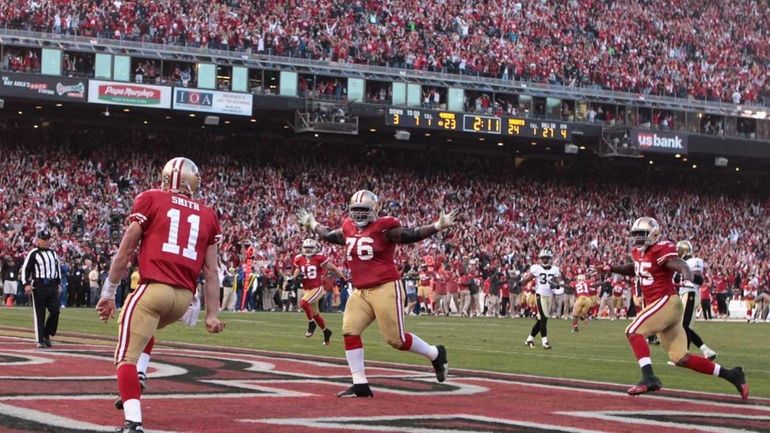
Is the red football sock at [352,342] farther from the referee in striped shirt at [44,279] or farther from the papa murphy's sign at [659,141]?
the papa murphy's sign at [659,141]

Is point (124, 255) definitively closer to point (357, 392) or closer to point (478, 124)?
point (357, 392)

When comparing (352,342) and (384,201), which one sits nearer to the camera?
(352,342)

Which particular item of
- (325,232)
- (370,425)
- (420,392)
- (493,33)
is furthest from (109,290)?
(493,33)

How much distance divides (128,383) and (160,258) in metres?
0.88

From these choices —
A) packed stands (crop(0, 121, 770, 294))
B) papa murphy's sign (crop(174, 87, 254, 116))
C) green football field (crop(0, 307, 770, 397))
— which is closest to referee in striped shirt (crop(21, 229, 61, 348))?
green football field (crop(0, 307, 770, 397))

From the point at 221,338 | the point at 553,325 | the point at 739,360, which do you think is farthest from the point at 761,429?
the point at 553,325

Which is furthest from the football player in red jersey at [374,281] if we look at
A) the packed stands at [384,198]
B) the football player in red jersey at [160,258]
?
the packed stands at [384,198]

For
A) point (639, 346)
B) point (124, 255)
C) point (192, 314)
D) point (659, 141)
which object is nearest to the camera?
point (124, 255)

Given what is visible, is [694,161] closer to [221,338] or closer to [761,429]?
[221,338]

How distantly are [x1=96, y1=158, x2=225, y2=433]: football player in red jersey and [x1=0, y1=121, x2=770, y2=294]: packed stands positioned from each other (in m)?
28.8

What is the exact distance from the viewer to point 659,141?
5288 centimetres

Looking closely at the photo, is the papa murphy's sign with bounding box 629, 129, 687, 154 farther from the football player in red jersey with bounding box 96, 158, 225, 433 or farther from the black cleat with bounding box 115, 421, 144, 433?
the black cleat with bounding box 115, 421, 144, 433

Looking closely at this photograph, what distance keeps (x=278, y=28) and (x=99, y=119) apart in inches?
295

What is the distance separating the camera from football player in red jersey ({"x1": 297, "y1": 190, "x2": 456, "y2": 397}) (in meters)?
11.5
